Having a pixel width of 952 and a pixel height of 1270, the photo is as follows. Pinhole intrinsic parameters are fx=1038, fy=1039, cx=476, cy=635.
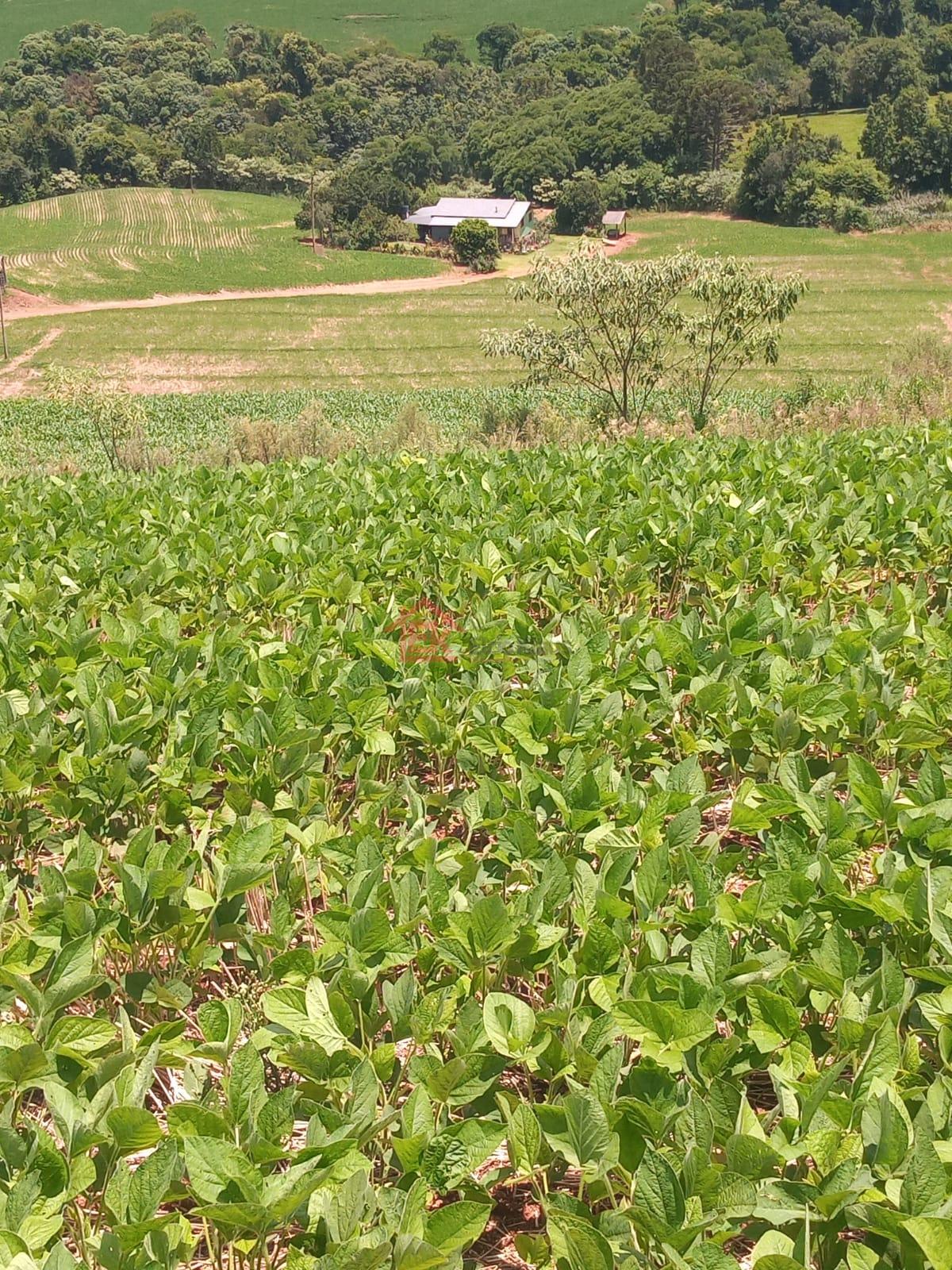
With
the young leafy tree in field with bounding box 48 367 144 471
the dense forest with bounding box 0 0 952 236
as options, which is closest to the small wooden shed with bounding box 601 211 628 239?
the dense forest with bounding box 0 0 952 236

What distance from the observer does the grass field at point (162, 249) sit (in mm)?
75625

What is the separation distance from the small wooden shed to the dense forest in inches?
166

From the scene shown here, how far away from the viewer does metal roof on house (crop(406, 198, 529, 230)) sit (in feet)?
300

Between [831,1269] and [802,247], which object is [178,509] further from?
[802,247]

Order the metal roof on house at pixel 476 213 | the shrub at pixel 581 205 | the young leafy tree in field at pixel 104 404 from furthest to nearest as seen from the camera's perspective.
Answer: the shrub at pixel 581 205 → the metal roof on house at pixel 476 213 → the young leafy tree in field at pixel 104 404

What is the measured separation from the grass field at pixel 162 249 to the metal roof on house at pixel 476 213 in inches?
412

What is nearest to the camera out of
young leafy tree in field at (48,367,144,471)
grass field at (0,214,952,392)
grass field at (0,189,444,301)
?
young leafy tree in field at (48,367,144,471)

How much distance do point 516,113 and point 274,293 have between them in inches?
2833

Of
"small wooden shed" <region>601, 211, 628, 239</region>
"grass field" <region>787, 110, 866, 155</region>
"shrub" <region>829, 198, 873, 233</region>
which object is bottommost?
"shrub" <region>829, 198, 873, 233</region>

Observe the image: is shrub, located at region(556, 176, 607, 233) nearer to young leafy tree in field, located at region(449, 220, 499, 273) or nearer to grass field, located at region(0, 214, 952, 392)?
young leafy tree in field, located at region(449, 220, 499, 273)

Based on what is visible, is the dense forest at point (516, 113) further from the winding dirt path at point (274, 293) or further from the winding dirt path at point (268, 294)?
the winding dirt path at point (268, 294)

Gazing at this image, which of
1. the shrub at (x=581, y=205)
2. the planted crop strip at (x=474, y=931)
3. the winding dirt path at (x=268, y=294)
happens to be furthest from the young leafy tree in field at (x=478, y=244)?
the planted crop strip at (x=474, y=931)

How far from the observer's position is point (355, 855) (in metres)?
2.90

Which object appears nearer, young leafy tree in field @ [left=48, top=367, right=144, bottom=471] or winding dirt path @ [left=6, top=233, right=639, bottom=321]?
young leafy tree in field @ [left=48, top=367, right=144, bottom=471]
